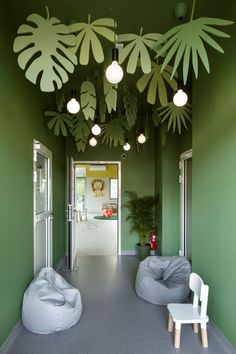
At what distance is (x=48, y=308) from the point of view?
2.48 meters

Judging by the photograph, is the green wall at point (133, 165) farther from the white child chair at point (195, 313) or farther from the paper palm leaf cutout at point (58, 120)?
the white child chair at point (195, 313)

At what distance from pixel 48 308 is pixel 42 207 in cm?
162

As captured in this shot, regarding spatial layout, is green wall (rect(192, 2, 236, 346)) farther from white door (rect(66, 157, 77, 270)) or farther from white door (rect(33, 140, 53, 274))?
white door (rect(66, 157, 77, 270))

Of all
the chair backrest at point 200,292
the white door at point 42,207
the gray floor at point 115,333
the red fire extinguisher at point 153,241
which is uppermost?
the white door at point 42,207

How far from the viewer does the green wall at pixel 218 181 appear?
2.22 m

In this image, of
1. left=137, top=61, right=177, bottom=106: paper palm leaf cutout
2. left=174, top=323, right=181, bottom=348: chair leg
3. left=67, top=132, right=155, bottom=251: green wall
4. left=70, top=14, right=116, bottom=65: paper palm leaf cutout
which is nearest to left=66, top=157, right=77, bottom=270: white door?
left=67, top=132, right=155, bottom=251: green wall

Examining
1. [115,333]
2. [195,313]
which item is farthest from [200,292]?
[115,333]

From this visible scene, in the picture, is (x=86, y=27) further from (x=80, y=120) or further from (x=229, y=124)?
(x=80, y=120)

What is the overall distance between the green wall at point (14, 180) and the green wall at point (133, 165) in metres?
2.57

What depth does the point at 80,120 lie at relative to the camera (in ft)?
11.9

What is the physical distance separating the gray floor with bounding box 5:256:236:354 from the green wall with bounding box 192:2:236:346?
469 millimetres

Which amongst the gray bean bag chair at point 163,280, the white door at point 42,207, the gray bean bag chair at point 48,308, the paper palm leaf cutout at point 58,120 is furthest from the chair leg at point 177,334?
the paper palm leaf cutout at point 58,120

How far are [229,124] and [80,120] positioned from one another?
2.04 metres

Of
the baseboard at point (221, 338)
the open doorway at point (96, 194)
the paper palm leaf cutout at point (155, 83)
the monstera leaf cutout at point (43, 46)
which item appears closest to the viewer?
the monstera leaf cutout at point (43, 46)
